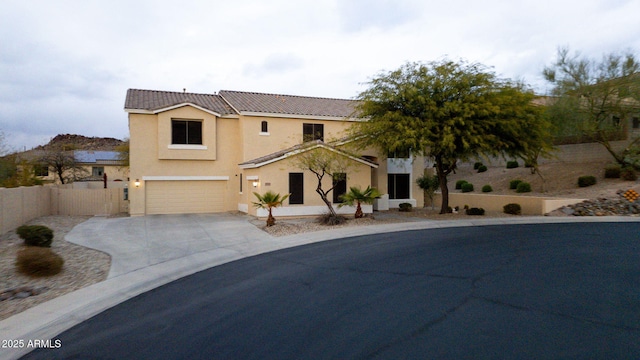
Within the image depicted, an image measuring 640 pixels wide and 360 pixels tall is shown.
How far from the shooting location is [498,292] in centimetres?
771

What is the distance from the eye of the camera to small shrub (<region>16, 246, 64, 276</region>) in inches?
366

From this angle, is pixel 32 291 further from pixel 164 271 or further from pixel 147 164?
pixel 147 164

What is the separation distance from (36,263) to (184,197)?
15.9 meters

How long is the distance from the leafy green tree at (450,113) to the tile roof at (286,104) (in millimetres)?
6149

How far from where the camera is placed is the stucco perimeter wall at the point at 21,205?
14.6 meters

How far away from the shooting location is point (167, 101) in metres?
25.9

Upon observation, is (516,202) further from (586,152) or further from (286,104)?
(286,104)

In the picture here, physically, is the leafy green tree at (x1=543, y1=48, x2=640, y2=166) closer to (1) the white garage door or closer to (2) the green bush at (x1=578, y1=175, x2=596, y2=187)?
(2) the green bush at (x1=578, y1=175, x2=596, y2=187)

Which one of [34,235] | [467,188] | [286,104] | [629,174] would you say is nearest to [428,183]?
[467,188]

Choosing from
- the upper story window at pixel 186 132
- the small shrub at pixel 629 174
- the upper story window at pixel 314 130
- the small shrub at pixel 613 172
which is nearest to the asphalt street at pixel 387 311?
the upper story window at pixel 186 132

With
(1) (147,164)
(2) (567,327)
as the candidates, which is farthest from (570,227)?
(1) (147,164)

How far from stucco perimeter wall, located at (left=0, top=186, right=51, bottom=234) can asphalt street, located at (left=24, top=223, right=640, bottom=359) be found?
997 centimetres

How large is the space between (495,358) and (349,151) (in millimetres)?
17472

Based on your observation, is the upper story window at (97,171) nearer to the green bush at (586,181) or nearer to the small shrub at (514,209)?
the small shrub at (514,209)
